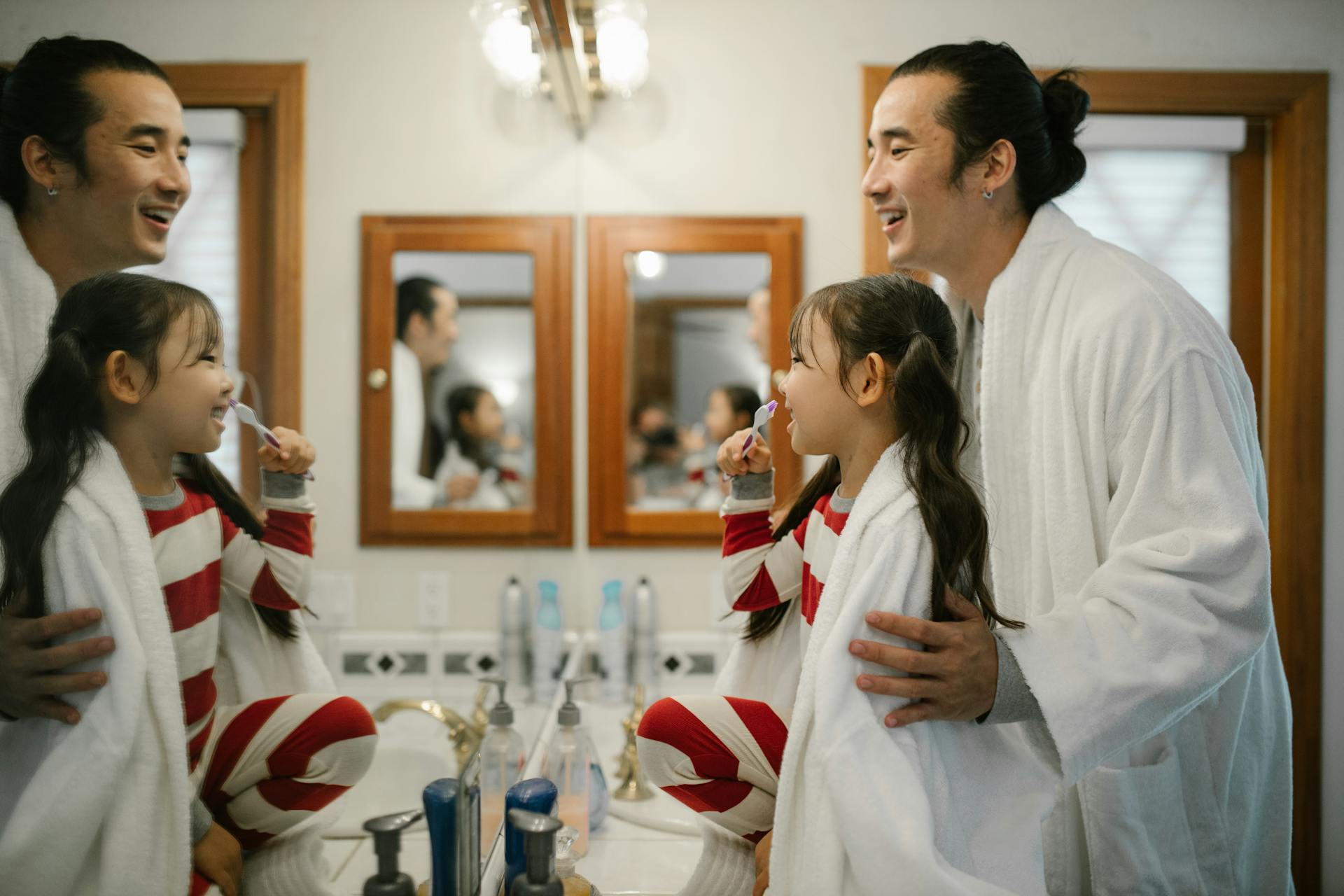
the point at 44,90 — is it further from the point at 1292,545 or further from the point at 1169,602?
the point at 1292,545

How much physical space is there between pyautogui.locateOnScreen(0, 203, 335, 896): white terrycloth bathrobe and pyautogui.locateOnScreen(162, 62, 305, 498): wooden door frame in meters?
0.11

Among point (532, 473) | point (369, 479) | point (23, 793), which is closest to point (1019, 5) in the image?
point (532, 473)

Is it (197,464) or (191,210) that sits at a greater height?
(191,210)

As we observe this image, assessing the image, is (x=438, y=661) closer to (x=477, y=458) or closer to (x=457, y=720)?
(x=457, y=720)

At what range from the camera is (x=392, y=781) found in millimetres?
700

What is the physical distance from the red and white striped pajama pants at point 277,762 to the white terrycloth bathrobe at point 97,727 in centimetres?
4

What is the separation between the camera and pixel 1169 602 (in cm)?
78

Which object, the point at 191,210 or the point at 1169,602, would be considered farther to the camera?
the point at 1169,602

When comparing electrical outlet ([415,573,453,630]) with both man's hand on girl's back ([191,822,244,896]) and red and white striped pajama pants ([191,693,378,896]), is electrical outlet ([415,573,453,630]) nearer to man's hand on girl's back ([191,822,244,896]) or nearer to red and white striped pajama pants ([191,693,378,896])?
red and white striped pajama pants ([191,693,378,896])

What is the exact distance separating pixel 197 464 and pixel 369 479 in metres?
0.20

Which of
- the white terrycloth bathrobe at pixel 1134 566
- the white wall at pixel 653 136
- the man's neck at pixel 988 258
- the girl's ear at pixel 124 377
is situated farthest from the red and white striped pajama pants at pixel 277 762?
the man's neck at pixel 988 258

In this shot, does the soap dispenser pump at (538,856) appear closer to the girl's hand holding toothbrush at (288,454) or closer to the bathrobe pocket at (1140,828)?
the girl's hand holding toothbrush at (288,454)

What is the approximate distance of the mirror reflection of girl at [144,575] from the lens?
0.44 meters

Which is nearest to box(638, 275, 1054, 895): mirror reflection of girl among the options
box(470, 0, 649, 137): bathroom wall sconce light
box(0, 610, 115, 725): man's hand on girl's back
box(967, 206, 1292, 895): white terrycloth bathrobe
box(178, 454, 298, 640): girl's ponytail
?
box(967, 206, 1292, 895): white terrycloth bathrobe
